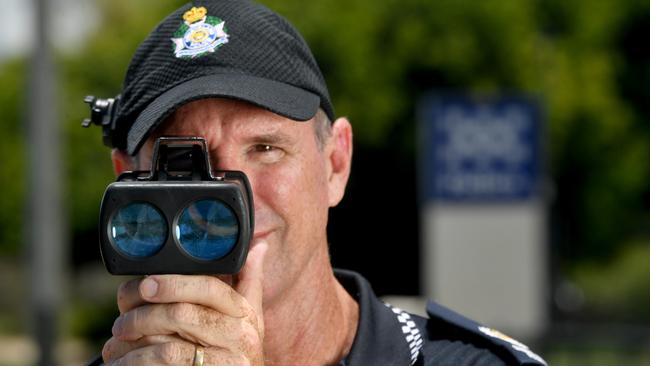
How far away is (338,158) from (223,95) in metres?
0.34

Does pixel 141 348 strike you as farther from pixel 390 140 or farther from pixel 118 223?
pixel 390 140

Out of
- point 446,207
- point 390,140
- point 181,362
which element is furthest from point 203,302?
point 390,140

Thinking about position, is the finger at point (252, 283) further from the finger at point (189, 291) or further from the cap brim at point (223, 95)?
the cap brim at point (223, 95)

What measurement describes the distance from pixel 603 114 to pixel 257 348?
17.5 metres

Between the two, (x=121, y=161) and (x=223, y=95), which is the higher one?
(x=223, y=95)

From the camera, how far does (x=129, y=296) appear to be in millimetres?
1835

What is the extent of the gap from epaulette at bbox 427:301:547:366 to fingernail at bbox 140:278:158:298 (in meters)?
0.69

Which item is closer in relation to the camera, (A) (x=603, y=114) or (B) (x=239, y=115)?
(B) (x=239, y=115)

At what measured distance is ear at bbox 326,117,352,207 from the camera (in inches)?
94.0

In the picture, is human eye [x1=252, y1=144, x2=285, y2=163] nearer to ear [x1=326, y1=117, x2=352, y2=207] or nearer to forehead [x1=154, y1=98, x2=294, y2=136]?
forehead [x1=154, y1=98, x2=294, y2=136]

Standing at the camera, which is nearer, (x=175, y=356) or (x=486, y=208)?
(x=175, y=356)

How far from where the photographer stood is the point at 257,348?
1.86 m

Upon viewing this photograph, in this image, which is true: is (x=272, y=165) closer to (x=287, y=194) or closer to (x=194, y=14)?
(x=287, y=194)

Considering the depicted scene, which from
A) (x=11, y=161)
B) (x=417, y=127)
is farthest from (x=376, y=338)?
(x=11, y=161)
